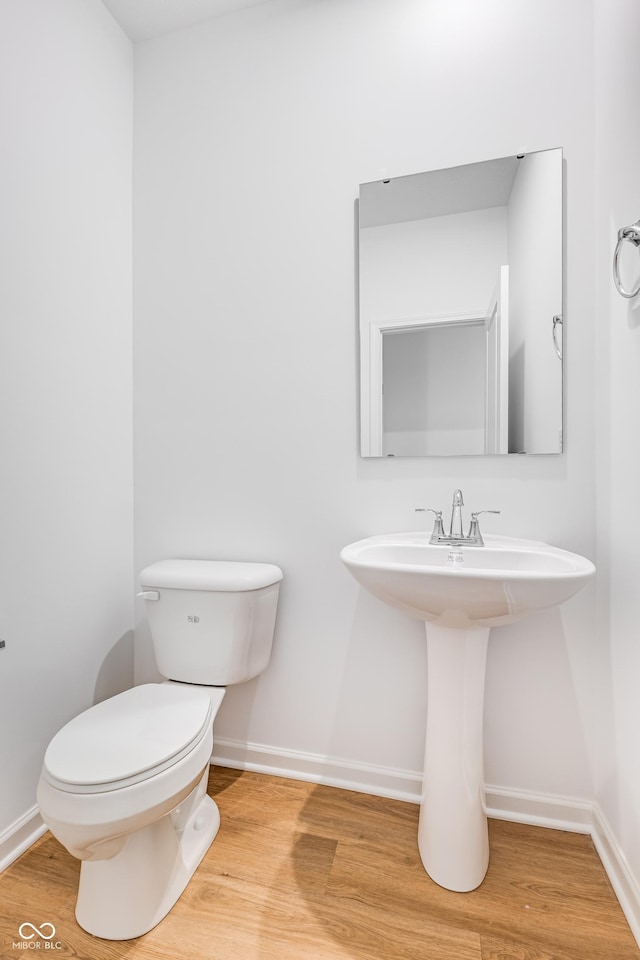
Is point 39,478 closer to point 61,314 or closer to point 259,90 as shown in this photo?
point 61,314

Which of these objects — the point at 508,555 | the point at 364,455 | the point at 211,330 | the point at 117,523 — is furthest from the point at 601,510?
the point at 117,523

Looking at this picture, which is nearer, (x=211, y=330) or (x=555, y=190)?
(x=555, y=190)

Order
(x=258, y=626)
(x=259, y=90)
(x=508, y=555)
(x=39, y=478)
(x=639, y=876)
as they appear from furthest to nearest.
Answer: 1. (x=259, y=90)
2. (x=258, y=626)
3. (x=39, y=478)
4. (x=508, y=555)
5. (x=639, y=876)

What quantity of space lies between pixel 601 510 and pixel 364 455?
68 cm

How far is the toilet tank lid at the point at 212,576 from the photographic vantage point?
4.80 feet

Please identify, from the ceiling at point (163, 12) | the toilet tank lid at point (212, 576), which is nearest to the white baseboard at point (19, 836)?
the toilet tank lid at point (212, 576)

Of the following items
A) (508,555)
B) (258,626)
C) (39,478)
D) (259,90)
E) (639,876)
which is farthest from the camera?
(259,90)

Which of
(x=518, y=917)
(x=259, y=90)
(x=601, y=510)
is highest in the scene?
(x=259, y=90)

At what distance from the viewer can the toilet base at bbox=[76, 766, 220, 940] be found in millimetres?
1084

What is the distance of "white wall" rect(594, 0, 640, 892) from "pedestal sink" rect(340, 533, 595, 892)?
166mm

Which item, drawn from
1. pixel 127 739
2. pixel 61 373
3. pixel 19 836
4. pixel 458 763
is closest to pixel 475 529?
pixel 458 763

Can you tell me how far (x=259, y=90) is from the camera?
1.67 metres

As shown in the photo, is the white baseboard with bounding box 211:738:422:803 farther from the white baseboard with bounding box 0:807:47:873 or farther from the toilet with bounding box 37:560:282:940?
the white baseboard with bounding box 0:807:47:873

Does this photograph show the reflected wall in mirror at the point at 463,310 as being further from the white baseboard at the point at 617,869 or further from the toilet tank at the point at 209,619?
the white baseboard at the point at 617,869
